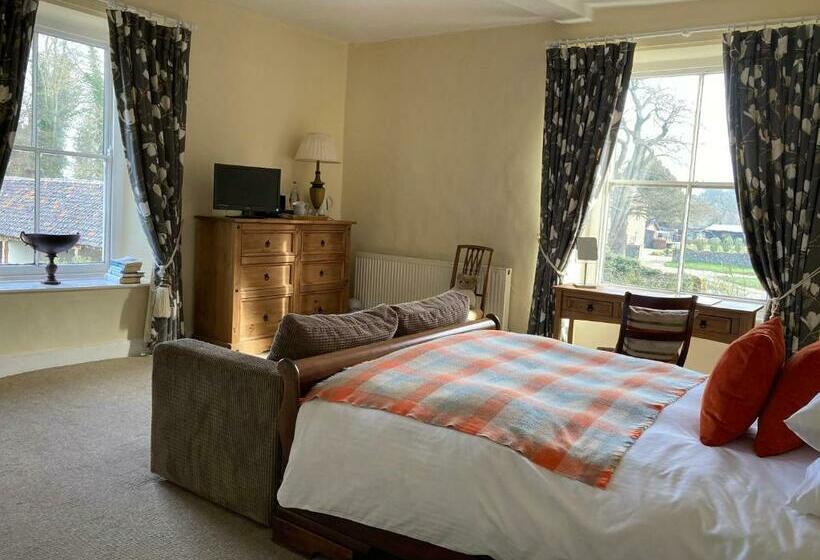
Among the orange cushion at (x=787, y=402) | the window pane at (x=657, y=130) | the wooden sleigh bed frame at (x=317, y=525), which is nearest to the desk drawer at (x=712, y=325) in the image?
the window pane at (x=657, y=130)

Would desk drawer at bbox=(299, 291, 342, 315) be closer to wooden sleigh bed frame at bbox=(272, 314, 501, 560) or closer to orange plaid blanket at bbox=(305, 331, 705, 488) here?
orange plaid blanket at bbox=(305, 331, 705, 488)

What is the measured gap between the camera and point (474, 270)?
5.77 metres

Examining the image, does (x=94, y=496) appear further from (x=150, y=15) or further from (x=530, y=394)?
(x=150, y=15)

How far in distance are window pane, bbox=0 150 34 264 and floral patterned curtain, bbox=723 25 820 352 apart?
4.80 m

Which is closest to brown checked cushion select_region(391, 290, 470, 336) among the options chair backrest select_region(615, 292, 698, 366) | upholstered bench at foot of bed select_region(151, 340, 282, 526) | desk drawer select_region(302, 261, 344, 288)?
upholstered bench at foot of bed select_region(151, 340, 282, 526)

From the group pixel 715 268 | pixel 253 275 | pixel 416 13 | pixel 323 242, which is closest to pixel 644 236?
pixel 715 268

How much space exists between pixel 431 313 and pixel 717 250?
2884 mm

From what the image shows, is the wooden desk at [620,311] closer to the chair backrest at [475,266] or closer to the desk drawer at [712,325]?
the desk drawer at [712,325]

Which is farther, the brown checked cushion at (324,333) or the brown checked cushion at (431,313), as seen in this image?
the brown checked cushion at (431,313)

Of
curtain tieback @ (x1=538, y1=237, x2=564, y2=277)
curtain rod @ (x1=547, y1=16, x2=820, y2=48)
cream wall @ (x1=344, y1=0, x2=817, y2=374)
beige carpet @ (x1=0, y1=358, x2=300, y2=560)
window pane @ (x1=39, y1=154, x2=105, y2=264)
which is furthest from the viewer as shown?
cream wall @ (x1=344, y1=0, x2=817, y2=374)

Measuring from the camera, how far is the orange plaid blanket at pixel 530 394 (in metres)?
2.02

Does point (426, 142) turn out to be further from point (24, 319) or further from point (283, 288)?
point (24, 319)

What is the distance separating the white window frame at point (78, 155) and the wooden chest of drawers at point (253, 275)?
0.68 metres

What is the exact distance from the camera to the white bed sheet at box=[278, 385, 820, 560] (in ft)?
5.65
